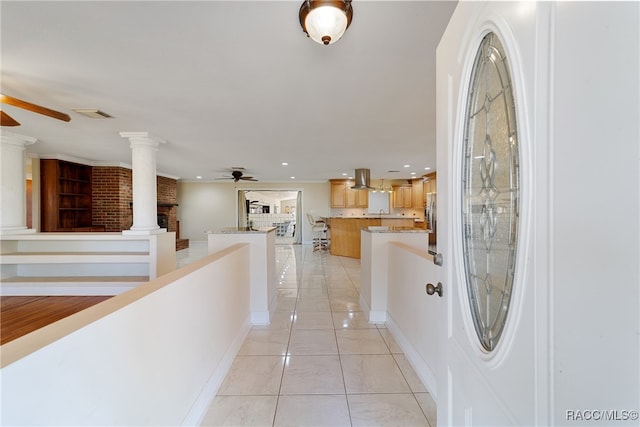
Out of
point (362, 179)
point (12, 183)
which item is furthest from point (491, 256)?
point (362, 179)

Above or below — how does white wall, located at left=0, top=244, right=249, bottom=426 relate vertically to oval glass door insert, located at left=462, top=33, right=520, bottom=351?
below

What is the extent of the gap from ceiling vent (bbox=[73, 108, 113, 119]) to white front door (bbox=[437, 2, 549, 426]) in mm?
3370

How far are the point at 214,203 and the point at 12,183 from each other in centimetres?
549

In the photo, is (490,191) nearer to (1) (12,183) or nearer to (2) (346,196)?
(1) (12,183)

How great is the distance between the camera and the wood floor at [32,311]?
2.47 metres

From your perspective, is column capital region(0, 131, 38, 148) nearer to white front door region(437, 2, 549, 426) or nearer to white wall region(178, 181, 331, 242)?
white wall region(178, 181, 331, 242)

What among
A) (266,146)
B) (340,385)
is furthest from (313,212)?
(340,385)

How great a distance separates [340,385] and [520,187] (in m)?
1.82

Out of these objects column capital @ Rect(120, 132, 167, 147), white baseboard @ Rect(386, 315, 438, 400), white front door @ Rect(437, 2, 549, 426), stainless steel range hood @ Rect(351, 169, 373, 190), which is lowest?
white baseboard @ Rect(386, 315, 438, 400)

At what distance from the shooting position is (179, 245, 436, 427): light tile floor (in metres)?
1.61

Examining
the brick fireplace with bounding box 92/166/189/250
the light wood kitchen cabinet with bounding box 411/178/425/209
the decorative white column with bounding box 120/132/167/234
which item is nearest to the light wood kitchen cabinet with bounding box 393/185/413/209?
the light wood kitchen cabinet with bounding box 411/178/425/209

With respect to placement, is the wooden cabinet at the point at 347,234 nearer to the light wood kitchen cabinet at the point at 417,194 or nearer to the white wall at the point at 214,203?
the white wall at the point at 214,203

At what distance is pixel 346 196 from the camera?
8719 millimetres

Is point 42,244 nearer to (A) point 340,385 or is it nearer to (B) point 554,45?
(A) point 340,385
